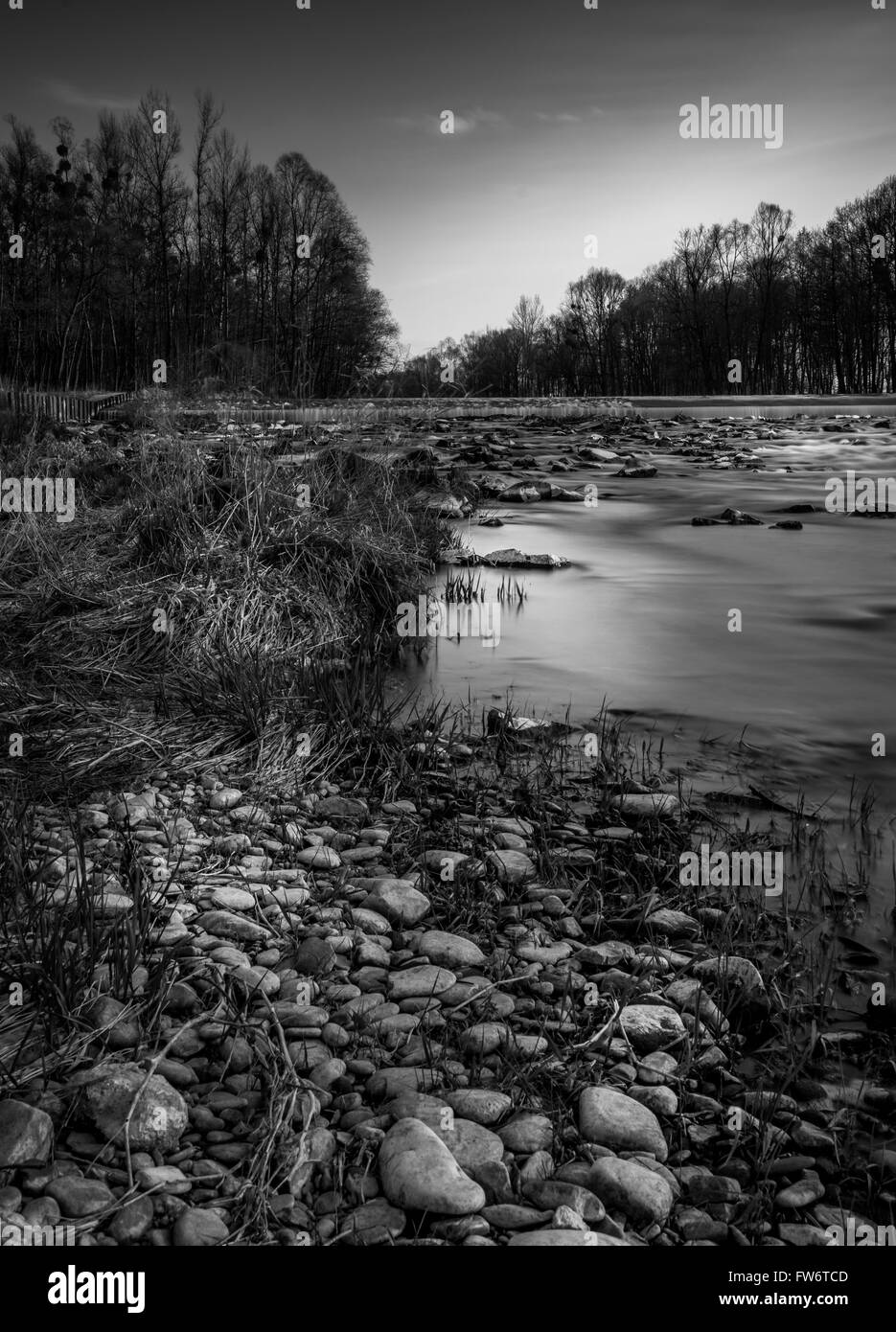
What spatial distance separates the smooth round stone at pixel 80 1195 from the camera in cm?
172

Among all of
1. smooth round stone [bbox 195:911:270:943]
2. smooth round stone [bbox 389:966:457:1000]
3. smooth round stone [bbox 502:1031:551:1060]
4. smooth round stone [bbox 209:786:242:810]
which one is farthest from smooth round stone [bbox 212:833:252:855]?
smooth round stone [bbox 502:1031:551:1060]

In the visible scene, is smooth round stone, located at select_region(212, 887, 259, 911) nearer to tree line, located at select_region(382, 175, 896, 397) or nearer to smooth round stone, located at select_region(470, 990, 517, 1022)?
smooth round stone, located at select_region(470, 990, 517, 1022)

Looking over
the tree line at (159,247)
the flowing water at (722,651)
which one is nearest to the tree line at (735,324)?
the tree line at (159,247)

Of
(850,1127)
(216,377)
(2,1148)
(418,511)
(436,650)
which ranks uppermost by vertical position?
(216,377)

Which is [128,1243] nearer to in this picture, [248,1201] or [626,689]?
[248,1201]

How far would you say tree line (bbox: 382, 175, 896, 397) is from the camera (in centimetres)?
5953

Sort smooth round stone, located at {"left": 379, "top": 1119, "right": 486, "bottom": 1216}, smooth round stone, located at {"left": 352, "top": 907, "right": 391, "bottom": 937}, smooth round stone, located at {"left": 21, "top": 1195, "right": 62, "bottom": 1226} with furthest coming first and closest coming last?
smooth round stone, located at {"left": 352, "top": 907, "right": 391, "bottom": 937}
smooth round stone, located at {"left": 379, "top": 1119, "right": 486, "bottom": 1216}
smooth round stone, located at {"left": 21, "top": 1195, "right": 62, "bottom": 1226}

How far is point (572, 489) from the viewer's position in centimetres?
1473

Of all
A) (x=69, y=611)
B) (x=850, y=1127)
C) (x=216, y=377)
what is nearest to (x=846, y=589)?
(x=216, y=377)

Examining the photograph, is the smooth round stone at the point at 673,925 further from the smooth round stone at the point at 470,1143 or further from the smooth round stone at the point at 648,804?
the smooth round stone at the point at 470,1143

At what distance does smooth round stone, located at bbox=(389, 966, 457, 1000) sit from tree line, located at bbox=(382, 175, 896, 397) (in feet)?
191

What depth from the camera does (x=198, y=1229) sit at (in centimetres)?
171

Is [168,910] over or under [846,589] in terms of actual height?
under

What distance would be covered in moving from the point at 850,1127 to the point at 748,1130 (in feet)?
0.82
